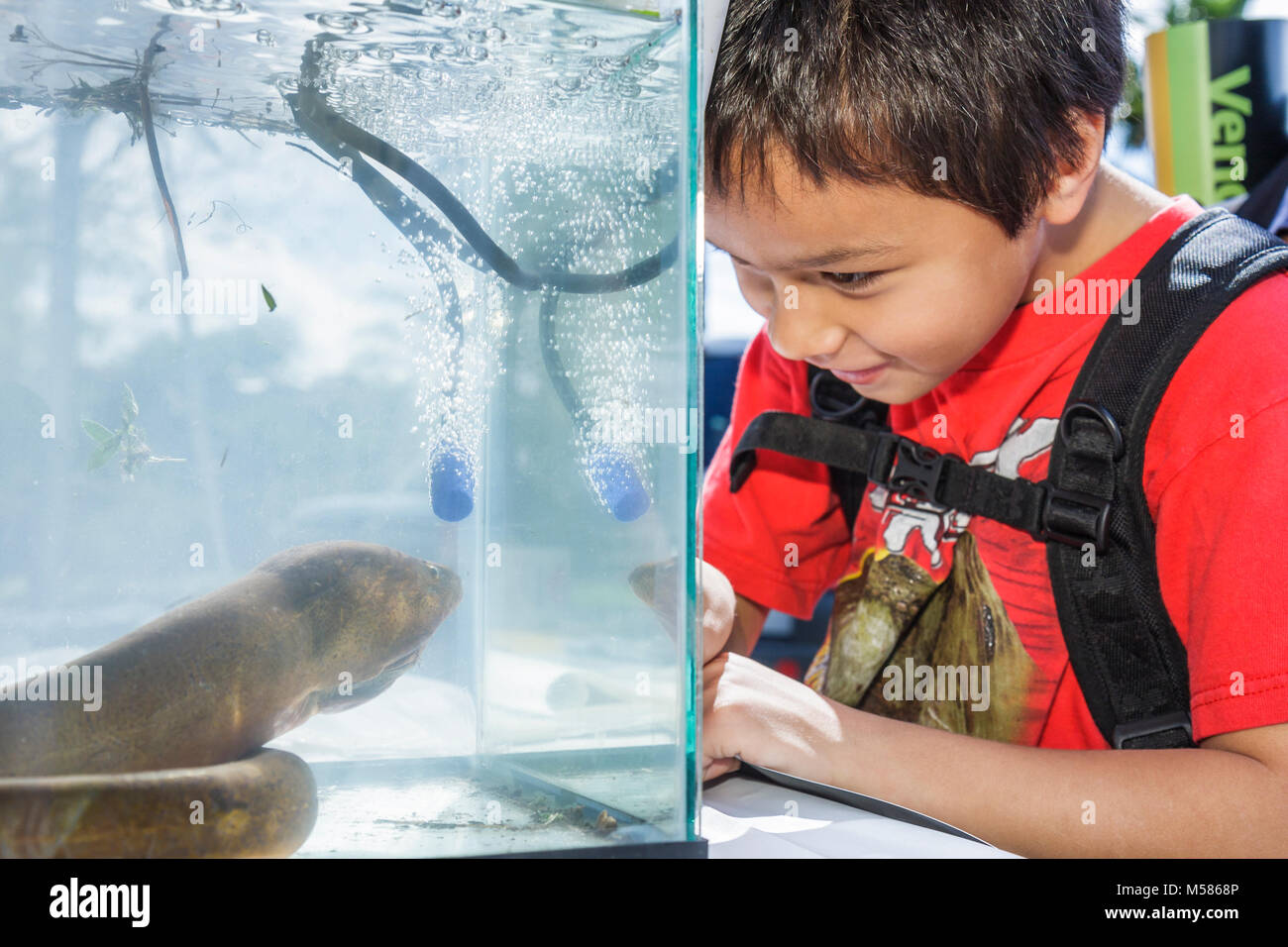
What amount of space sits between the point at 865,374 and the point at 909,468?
100 mm

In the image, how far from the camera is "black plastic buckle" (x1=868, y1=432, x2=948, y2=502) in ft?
3.10

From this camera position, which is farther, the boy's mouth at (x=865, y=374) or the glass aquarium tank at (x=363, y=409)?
the boy's mouth at (x=865, y=374)

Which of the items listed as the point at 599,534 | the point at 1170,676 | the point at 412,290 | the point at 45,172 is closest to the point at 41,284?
the point at 45,172

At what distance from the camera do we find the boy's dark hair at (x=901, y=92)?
2.52ft

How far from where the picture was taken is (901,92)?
768mm

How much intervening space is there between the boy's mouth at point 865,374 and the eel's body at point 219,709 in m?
0.50

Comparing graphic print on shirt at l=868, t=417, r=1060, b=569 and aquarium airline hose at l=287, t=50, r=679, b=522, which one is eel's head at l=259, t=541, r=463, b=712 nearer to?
aquarium airline hose at l=287, t=50, r=679, b=522

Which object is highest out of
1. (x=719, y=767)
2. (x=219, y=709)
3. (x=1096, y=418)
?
(x=1096, y=418)

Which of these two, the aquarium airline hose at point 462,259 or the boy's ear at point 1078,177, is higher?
the boy's ear at point 1078,177

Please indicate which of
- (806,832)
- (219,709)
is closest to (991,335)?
(806,832)

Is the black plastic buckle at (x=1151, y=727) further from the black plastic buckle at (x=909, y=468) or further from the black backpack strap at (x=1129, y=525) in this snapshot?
the black plastic buckle at (x=909, y=468)

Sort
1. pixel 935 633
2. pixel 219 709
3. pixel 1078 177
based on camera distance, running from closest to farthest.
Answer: pixel 219 709 → pixel 1078 177 → pixel 935 633

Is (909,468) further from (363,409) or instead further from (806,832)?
(363,409)

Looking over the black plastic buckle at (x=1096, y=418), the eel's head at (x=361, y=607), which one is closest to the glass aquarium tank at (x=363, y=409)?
the eel's head at (x=361, y=607)
